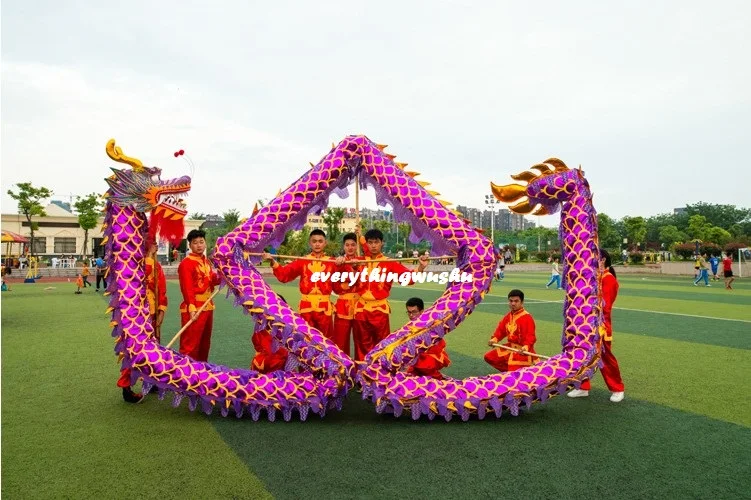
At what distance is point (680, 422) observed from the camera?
171 inches

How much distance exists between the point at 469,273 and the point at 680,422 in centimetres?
210

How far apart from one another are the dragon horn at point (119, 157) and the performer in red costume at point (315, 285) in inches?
61.5

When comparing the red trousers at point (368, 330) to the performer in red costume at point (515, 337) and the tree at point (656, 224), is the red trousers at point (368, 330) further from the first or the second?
the tree at point (656, 224)

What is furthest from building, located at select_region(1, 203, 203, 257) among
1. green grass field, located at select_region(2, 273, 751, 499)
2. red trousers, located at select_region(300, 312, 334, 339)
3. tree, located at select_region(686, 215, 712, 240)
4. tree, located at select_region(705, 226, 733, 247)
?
tree, located at select_region(686, 215, 712, 240)

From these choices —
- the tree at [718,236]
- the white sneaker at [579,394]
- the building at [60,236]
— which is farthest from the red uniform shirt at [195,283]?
the tree at [718,236]

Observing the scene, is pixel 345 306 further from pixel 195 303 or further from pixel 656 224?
pixel 656 224

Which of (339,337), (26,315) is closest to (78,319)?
(26,315)

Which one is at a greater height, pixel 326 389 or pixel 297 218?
pixel 297 218

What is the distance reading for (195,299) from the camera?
Answer: 5.32 meters

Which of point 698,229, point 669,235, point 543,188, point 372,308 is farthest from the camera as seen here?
point 669,235

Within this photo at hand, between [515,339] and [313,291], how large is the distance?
83.4 inches

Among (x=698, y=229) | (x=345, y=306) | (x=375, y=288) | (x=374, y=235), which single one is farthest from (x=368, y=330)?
(x=698, y=229)

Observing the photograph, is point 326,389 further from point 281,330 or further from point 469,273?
point 469,273

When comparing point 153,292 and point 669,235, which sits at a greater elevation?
point 669,235
